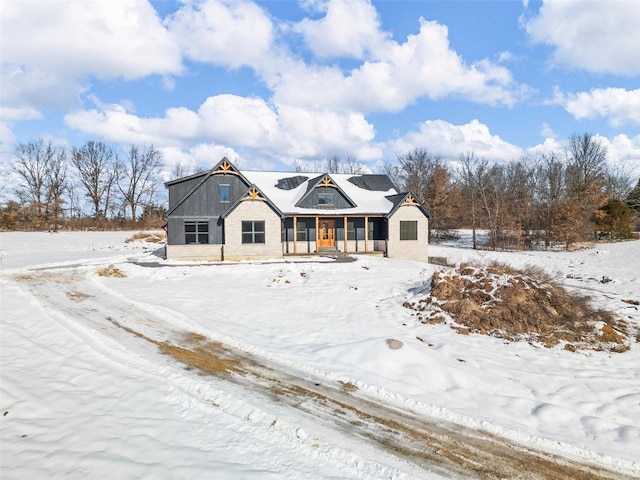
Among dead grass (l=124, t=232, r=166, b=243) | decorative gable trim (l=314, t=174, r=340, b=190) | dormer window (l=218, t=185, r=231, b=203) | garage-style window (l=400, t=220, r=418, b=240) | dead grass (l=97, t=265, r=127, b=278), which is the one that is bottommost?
dead grass (l=97, t=265, r=127, b=278)

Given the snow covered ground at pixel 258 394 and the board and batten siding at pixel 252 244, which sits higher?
the board and batten siding at pixel 252 244

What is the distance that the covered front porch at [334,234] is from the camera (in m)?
26.3

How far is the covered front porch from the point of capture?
26.3m

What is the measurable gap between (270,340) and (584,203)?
40.4 metres

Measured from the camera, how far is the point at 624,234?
37.4 m

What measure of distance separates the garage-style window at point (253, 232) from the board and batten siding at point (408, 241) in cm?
928

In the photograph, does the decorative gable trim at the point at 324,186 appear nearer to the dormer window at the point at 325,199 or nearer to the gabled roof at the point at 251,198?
the dormer window at the point at 325,199

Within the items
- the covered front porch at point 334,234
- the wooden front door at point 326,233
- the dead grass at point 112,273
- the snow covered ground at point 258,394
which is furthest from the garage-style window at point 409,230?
the dead grass at point 112,273

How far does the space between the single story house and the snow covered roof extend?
7cm

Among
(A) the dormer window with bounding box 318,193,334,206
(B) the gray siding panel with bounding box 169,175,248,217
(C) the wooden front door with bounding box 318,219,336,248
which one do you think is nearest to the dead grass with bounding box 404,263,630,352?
(C) the wooden front door with bounding box 318,219,336,248

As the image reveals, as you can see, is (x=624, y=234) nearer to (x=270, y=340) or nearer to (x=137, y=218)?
(x=270, y=340)

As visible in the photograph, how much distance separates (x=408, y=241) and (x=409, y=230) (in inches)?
32.6

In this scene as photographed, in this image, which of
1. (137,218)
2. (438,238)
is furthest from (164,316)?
(137,218)

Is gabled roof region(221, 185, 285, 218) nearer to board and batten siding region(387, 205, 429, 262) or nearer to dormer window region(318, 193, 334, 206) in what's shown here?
dormer window region(318, 193, 334, 206)
